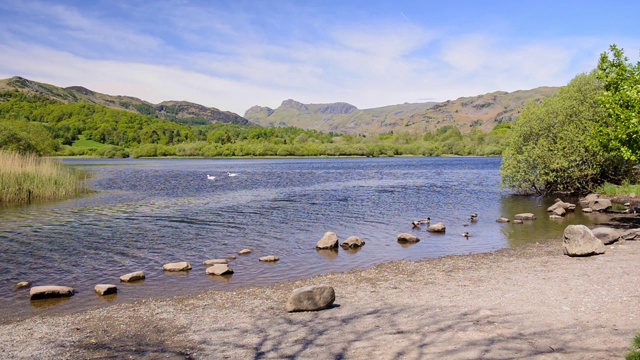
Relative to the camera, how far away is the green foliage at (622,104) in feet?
67.2

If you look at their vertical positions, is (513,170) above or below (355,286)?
above

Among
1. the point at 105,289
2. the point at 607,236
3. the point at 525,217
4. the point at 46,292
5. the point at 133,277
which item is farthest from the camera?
the point at 525,217

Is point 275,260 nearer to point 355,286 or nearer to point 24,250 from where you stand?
point 355,286

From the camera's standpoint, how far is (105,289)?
15492 mm

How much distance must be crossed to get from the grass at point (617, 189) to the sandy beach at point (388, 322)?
80.4ft

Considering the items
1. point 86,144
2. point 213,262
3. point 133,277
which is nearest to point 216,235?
point 213,262

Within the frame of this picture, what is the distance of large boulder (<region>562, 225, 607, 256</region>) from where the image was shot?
17.9 meters

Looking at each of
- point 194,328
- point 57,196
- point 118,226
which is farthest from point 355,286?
point 57,196

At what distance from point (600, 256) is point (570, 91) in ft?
92.0

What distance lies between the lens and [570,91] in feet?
134

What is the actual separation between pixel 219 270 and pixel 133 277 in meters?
3.14

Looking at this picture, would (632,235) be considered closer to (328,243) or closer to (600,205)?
(600,205)

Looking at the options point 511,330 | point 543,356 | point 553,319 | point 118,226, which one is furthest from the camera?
point 118,226

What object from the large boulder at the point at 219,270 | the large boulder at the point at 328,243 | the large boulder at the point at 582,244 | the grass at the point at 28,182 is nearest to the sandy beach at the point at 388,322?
the large boulder at the point at 582,244
